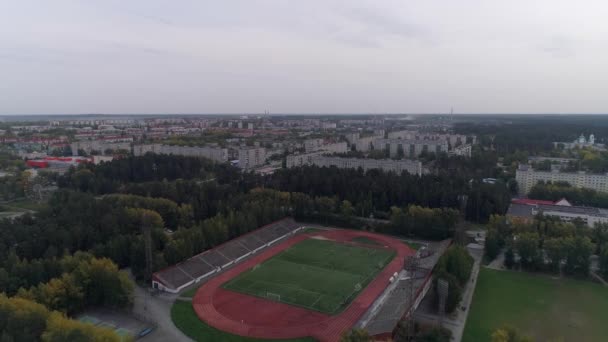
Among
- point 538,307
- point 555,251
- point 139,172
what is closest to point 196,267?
point 538,307

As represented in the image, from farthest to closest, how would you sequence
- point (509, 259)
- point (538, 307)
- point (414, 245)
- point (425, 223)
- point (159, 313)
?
1. point (425, 223)
2. point (414, 245)
3. point (509, 259)
4. point (538, 307)
5. point (159, 313)

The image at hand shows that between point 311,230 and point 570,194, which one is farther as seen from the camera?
point 570,194

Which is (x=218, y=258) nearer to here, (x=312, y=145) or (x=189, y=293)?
(x=189, y=293)

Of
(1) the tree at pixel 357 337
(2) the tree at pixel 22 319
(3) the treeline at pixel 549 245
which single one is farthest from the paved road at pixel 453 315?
(2) the tree at pixel 22 319

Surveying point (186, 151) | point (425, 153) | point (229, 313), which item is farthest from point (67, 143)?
point (229, 313)

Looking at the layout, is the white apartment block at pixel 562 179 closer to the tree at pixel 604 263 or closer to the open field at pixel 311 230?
the tree at pixel 604 263

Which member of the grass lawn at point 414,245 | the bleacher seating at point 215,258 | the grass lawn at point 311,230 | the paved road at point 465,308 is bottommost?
the paved road at point 465,308
